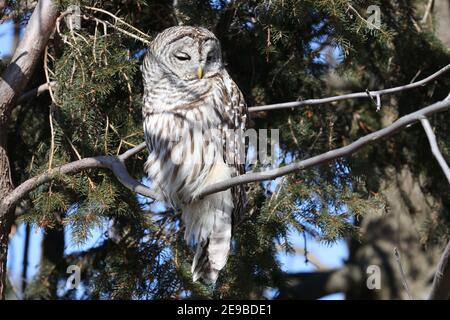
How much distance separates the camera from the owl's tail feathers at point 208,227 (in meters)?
3.94

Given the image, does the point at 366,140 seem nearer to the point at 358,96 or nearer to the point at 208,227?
the point at 358,96

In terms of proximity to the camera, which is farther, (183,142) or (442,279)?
(183,142)

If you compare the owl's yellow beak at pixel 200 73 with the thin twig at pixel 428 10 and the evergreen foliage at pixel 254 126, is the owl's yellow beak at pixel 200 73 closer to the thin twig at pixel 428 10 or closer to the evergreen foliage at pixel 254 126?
the evergreen foliage at pixel 254 126

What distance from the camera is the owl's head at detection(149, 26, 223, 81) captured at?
405 cm

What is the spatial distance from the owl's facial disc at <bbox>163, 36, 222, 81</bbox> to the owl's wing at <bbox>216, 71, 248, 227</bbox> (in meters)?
0.16

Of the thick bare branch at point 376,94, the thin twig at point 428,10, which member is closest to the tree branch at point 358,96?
the thick bare branch at point 376,94

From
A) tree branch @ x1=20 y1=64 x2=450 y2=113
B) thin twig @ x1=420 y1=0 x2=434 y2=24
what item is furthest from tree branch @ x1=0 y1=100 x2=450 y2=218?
thin twig @ x1=420 y1=0 x2=434 y2=24

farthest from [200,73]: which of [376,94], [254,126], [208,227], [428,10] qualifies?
[428,10]

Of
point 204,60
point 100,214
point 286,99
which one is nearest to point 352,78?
point 286,99

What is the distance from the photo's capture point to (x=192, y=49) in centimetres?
409

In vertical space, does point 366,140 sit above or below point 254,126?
below

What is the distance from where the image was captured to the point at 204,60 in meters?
4.07

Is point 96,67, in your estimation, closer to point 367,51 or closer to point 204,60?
point 204,60

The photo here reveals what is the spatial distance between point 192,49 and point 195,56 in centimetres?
5
